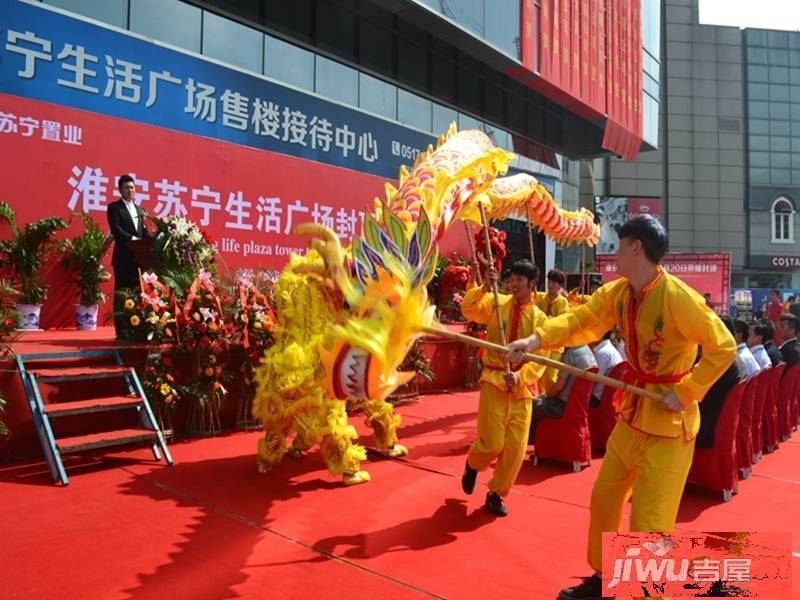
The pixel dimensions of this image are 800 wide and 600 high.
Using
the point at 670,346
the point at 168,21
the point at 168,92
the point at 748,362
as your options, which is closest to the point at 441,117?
the point at 168,21

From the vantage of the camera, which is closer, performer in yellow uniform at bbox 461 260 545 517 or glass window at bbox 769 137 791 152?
performer in yellow uniform at bbox 461 260 545 517

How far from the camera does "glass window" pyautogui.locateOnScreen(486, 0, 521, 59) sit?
1330 cm

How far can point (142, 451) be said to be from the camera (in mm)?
5180

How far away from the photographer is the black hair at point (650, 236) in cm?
270

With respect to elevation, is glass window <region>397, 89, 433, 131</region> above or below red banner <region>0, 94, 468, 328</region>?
above

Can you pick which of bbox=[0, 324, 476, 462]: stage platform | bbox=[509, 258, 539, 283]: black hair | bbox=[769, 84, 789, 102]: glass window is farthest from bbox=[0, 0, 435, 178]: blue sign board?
bbox=[769, 84, 789, 102]: glass window

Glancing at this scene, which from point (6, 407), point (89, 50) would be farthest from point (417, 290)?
point (89, 50)

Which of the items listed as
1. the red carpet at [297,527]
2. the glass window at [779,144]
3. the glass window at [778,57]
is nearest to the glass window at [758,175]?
the glass window at [779,144]

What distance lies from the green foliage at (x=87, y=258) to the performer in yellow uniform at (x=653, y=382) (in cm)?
604

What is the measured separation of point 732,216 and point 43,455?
122 ft

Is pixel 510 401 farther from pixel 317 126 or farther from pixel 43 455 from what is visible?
pixel 317 126

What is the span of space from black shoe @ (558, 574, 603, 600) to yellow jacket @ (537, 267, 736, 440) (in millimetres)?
718

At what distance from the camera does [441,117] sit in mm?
13891

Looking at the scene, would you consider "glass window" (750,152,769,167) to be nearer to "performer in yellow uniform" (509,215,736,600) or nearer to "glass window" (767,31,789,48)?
"glass window" (767,31,789,48)
